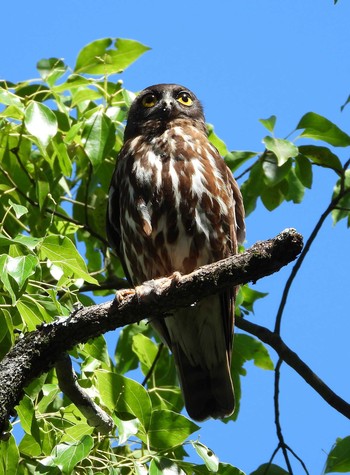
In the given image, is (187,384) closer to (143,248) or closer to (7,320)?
(143,248)

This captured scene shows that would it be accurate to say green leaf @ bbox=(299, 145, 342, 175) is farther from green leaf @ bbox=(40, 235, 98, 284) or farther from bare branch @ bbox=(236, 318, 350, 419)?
green leaf @ bbox=(40, 235, 98, 284)

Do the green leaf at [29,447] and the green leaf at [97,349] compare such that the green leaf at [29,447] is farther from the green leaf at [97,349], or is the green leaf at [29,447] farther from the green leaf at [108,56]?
the green leaf at [108,56]

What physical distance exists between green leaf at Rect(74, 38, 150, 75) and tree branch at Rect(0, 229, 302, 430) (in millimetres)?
1569

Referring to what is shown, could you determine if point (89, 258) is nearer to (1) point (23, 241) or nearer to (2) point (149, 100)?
(2) point (149, 100)

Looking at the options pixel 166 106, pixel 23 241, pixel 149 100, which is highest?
pixel 149 100

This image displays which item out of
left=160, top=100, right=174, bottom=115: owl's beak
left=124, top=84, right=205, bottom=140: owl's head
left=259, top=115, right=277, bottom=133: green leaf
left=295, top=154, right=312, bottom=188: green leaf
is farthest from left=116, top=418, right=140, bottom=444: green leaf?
left=160, top=100, right=174, bottom=115: owl's beak

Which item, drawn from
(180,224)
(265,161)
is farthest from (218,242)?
(265,161)

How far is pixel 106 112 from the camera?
4.45m

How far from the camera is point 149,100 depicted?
555 cm

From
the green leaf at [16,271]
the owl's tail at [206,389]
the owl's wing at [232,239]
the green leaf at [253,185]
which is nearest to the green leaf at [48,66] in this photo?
the owl's wing at [232,239]

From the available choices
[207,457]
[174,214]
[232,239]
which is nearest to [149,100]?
[174,214]

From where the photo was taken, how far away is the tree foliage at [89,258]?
3.29m

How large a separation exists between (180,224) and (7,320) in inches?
53.9

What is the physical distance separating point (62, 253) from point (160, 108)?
2127 millimetres
